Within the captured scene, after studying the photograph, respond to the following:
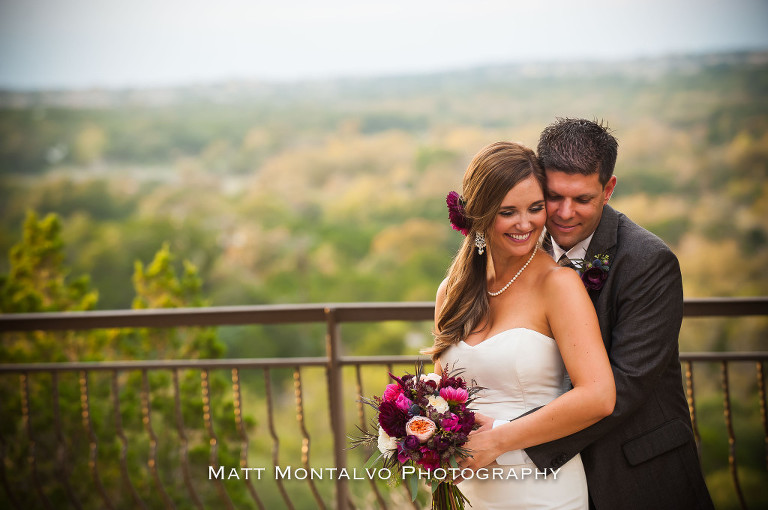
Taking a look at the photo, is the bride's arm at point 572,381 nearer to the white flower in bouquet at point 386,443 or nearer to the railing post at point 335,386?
the white flower in bouquet at point 386,443

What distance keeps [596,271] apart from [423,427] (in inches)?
24.7

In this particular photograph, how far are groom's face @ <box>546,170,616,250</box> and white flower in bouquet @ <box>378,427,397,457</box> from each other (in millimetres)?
744

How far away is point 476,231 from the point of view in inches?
80.4

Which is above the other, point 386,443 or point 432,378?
point 432,378

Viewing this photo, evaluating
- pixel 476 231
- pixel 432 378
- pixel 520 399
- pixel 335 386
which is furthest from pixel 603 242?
pixel 335 386

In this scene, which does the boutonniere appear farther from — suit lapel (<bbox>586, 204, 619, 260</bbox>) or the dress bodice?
the dress bodice

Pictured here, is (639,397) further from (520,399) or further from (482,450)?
(482,450)

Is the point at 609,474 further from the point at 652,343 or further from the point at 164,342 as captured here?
the point at 164,342

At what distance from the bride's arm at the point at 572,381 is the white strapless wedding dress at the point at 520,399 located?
0.09 m

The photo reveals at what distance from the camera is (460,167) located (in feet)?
67.2

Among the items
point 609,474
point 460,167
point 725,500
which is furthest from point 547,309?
point 460,167

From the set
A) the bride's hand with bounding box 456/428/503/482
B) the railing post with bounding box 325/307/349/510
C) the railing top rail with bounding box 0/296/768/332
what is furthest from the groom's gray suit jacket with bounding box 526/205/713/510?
the railing post with bounding box 325/307/349/510

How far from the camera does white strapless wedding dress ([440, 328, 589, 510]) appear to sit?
190 centimetres

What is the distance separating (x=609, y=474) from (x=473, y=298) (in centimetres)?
62
